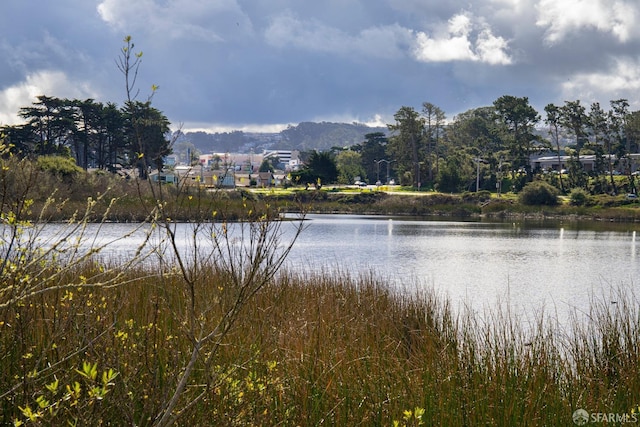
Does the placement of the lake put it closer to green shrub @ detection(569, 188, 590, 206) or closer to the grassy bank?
the grassy bank

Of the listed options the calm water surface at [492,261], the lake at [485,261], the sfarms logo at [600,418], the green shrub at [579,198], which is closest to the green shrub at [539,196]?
the green shrub at [579,198]

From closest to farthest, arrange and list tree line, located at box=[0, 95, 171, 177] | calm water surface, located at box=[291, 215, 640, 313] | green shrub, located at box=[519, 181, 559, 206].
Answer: calm water surface, located at box=[291, 215, 640, 313] < tree line, located at box=[0, 95, 171, 177] < green shrub, located at box=[519, 181, 559, 206]

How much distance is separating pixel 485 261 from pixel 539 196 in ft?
159

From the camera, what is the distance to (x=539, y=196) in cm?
7331

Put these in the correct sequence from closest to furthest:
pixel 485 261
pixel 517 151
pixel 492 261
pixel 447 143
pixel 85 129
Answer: pixel 485 261, pixel 492 261, pixel 85 129, pixel 517 151, pixel 447 143

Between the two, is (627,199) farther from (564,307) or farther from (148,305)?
(148,305)

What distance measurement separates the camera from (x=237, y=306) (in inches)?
132

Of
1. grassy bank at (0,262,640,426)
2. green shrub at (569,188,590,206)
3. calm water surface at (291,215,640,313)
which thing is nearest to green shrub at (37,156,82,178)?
calm water surface at (291,215,640,313)

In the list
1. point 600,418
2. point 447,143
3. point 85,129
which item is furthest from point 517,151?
point 600,418

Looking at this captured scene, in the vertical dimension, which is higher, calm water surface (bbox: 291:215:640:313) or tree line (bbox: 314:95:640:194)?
tree line (bbox: 314:95:640:194)

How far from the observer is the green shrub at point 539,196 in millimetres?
73250

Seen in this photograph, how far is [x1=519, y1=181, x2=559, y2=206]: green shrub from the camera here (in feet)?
240

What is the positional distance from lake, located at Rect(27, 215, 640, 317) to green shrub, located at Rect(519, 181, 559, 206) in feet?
83.2

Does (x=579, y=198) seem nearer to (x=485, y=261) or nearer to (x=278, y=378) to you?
(x=485, y=261)
